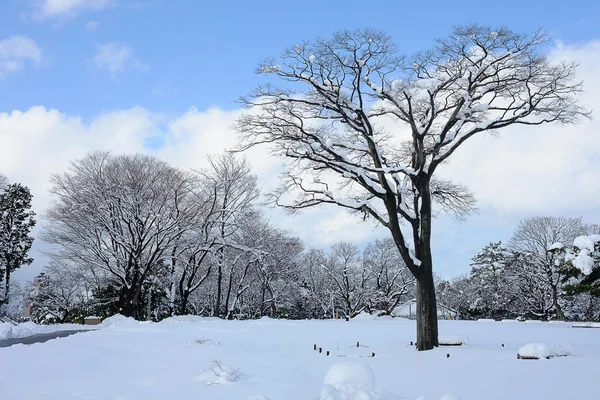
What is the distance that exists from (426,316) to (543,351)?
3.46 m

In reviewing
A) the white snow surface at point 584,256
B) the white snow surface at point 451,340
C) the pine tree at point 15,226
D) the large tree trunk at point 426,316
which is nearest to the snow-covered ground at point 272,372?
the large tree trunk at point 426,316

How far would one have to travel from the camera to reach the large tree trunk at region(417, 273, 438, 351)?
1317 cm

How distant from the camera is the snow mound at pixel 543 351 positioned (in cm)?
1045

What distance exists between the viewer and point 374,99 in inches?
582

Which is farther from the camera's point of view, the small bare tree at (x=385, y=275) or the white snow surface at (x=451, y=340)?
the small bare tree at (x=385, y=275)

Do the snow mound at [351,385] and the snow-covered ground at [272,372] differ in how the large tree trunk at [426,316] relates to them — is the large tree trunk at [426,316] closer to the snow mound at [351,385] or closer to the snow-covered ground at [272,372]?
the snow-covered ground at [272,372]

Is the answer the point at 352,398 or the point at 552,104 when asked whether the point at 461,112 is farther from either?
the point at 352,398

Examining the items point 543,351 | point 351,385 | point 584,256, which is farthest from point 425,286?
point 584,256

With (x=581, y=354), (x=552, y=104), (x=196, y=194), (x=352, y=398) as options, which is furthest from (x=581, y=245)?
(x=196, y=194)

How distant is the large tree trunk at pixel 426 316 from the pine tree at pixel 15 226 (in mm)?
35591

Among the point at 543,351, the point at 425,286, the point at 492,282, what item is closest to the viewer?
the point at 543,351

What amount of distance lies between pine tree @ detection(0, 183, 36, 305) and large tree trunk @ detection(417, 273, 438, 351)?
35.6 meters

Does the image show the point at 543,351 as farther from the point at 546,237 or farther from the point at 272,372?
the point at 546,237

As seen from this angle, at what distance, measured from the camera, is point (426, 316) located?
1341 cm
